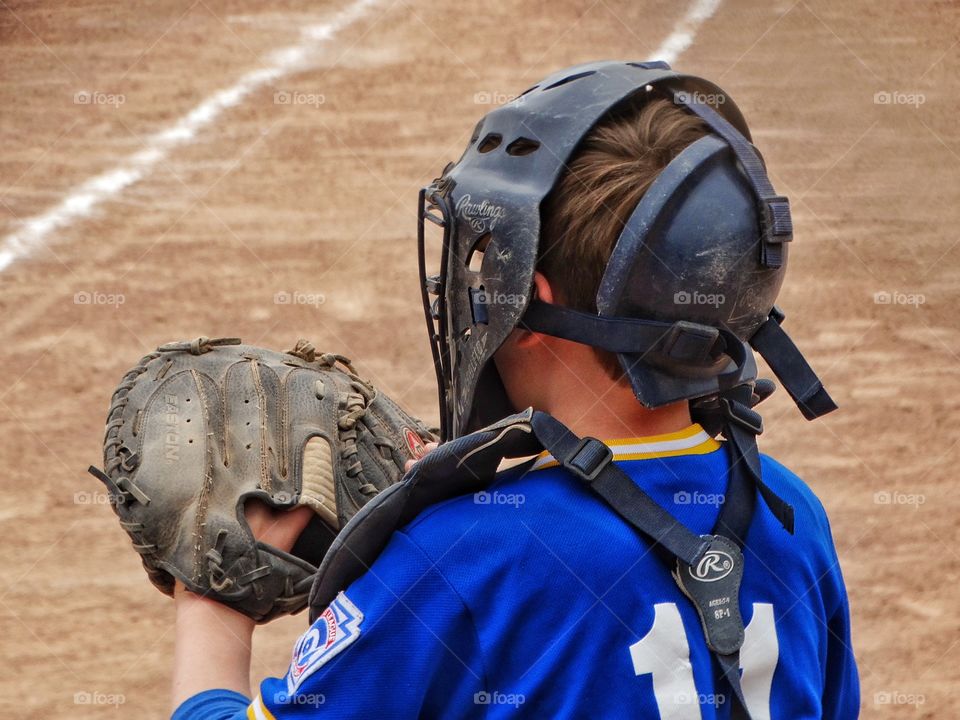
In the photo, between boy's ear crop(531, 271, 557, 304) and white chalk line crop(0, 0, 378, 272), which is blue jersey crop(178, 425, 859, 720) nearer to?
boy's ear crop(531, 271, 557, 304)

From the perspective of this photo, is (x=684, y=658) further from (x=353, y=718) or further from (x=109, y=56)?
(x=109, y=56)

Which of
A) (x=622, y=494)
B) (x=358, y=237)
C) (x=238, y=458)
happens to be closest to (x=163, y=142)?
(x=358, y=237)

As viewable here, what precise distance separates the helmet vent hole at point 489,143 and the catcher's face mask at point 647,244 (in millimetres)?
17

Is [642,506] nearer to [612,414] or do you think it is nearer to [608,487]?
[608,487]

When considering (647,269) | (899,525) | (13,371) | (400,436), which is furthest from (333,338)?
(647,269)

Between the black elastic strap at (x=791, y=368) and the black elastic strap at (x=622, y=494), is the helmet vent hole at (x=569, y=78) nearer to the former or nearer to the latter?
the black elastic strap at (x=791, y=368)

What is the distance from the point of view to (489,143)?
197cm

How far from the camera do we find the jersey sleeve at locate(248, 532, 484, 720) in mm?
1572

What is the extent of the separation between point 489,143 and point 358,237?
4.20m

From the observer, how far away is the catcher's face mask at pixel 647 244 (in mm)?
1703

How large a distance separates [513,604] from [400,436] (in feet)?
2.84

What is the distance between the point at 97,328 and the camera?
18.3 ft

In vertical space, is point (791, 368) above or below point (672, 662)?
above

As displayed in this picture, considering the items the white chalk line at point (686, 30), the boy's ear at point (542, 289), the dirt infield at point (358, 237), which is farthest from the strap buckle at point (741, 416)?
the white chalk line at point (686, 30)
